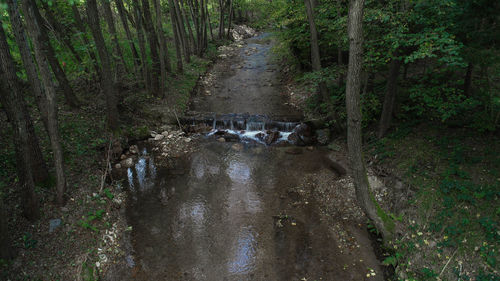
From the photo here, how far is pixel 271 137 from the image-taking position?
1233 centimetres

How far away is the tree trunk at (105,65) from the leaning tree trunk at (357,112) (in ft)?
28.9

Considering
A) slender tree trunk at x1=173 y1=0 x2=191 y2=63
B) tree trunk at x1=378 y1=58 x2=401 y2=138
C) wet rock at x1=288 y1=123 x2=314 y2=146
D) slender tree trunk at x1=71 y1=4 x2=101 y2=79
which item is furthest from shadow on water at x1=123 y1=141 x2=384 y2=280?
slender tree trunk at x1=173 y1=0 x2=191 y2=63

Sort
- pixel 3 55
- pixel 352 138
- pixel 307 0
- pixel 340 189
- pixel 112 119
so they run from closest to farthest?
pixel 3 55 → pixel 352 138 → pixel 340 189 → pixel 307 0 → pixel 112 119

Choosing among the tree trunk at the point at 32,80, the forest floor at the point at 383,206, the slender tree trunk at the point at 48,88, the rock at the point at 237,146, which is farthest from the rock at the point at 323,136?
the tree trunk at the point at 32,80

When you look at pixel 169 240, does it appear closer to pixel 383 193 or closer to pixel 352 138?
pixel 352 138

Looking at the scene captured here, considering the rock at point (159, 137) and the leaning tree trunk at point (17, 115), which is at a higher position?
the leaning tree trunk at point (17, 115)

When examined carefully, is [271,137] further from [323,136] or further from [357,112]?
[357,112]

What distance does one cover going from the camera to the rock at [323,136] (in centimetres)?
1168

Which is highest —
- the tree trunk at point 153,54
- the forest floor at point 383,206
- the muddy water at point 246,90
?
the tree trunk at point 153,54

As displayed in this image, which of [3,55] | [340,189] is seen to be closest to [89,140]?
[3,55]

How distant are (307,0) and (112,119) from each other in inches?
336

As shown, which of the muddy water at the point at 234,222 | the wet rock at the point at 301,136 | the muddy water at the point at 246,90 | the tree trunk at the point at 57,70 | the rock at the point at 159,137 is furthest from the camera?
the muddy water at the point at 246,90

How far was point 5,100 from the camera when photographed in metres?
5.88

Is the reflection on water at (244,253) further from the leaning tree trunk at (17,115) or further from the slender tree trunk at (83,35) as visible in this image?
the slender tree trunk at (83,35)
